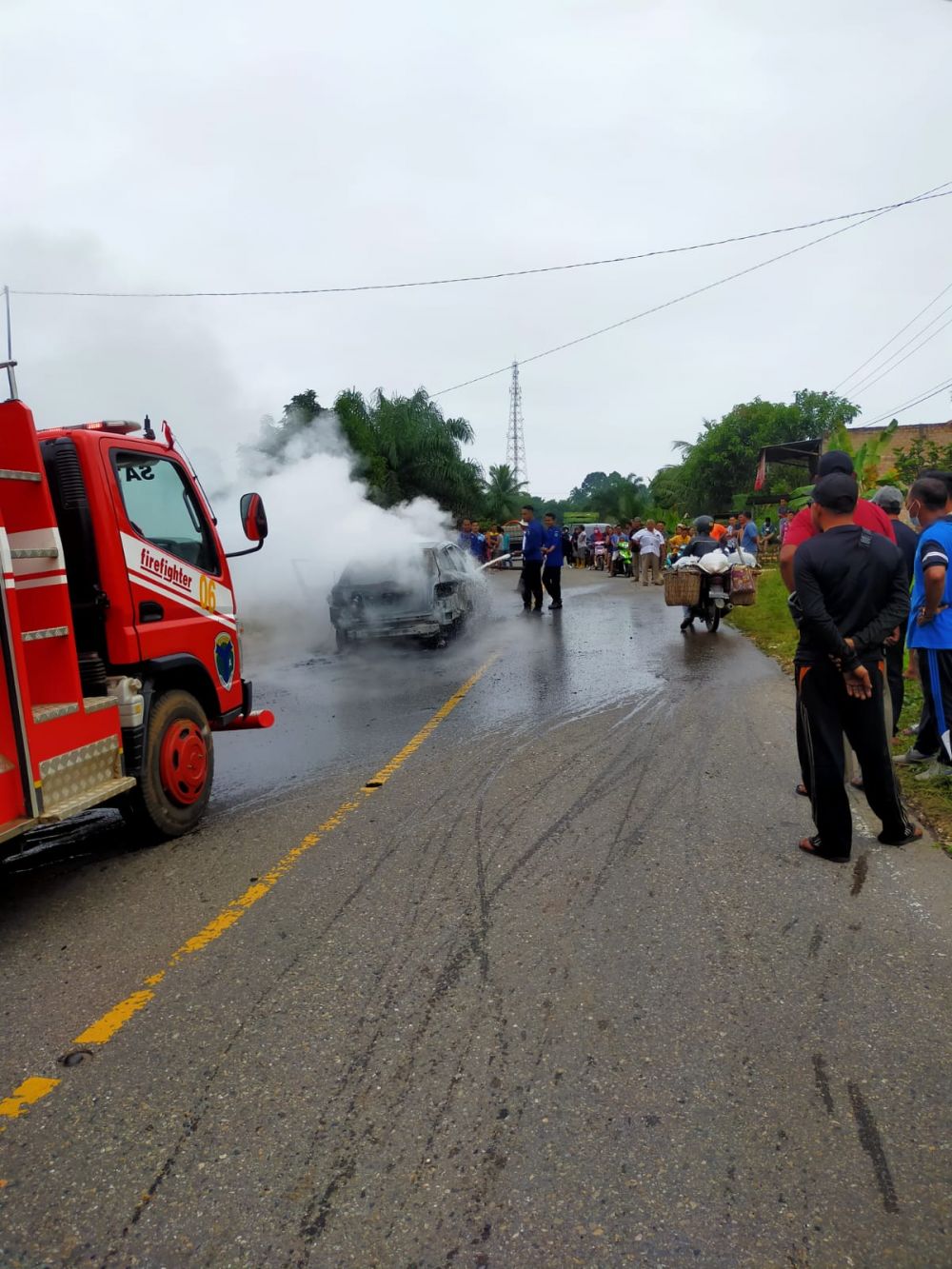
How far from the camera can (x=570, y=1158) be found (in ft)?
8.28

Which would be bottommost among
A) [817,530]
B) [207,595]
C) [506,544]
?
[506,544]

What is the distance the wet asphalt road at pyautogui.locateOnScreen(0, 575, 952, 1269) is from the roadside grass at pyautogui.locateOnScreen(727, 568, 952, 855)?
1.90ft

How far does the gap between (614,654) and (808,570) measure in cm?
737

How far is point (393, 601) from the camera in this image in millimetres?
12547

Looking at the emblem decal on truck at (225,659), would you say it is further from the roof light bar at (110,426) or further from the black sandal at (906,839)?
the black sandal at (906,839)

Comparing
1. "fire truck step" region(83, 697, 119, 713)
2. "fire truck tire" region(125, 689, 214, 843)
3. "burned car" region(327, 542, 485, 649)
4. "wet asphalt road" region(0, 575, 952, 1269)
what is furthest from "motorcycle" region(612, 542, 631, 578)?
"fire truck step" region(83, 697, 119, 713)

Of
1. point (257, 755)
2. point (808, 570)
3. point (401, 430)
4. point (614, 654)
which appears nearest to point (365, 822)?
point (257, 755)

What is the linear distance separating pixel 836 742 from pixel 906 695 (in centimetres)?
448

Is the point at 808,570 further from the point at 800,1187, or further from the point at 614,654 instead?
the point at 614,654

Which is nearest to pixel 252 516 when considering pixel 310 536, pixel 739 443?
pixel 310 536

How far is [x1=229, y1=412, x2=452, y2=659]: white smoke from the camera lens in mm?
13000

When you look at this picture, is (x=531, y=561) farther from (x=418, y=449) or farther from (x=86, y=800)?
(x=418, y=449)

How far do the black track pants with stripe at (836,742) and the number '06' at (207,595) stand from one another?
3583mm

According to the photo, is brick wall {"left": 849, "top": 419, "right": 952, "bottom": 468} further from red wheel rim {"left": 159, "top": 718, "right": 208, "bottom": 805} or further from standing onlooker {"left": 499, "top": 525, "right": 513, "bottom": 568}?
red wheel rim {"left": 159, "top": 718, "right": 208, "bottom": 805}
